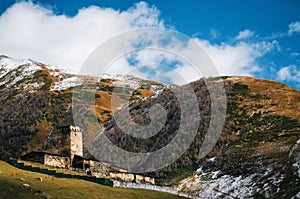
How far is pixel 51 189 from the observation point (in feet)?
129

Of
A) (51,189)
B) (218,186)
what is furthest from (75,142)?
(51,189)

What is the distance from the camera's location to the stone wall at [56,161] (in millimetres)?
61150

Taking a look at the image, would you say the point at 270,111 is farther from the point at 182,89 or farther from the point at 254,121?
the point at 182,89

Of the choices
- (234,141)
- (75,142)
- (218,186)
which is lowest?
(218,186)

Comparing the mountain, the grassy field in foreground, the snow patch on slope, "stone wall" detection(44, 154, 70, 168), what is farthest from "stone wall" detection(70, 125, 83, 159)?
the mountain

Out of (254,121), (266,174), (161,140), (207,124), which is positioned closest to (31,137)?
(161,140)

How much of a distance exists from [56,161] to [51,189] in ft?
81.2

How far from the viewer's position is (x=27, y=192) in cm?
3575

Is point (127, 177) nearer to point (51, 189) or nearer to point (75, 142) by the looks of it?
point (75, 142)

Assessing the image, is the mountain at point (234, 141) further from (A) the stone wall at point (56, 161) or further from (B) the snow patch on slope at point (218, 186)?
(A) the stone wall at point (56, 161)

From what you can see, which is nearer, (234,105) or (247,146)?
(247,146)

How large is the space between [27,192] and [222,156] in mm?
72390

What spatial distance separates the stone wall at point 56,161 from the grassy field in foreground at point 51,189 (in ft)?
37.7

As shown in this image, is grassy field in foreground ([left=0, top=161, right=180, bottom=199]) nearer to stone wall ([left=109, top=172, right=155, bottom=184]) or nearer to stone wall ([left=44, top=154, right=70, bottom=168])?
stone wall ([left=44, top=154, right=70, bottom=168])
